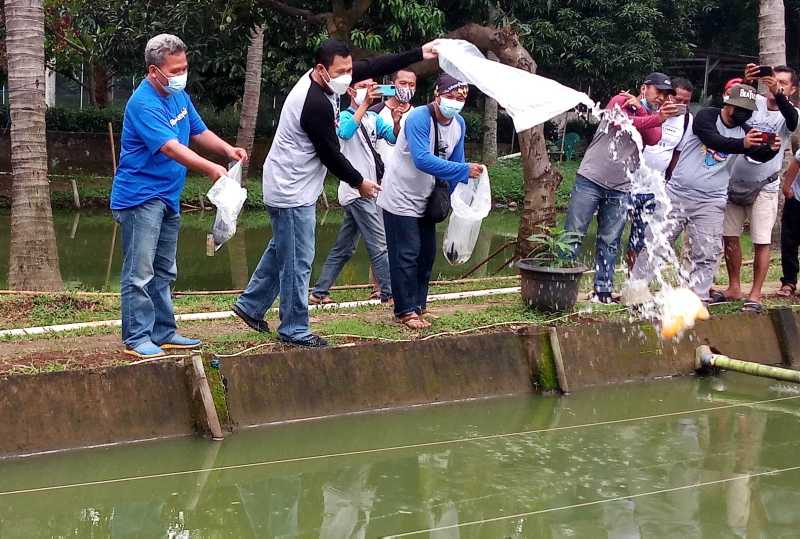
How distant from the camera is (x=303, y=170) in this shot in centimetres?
578

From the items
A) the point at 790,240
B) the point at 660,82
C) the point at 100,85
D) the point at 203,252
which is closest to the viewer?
the point at 660,82

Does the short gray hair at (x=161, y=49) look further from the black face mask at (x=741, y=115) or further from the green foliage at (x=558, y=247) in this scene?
the black face mask at (x=741, y=115)

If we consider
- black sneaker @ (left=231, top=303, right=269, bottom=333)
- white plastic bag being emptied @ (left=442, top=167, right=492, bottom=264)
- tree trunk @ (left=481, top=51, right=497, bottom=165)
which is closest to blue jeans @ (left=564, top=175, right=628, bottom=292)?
white plastic bag being emptied @ (left=442, top=167, right=492, bottom=264)

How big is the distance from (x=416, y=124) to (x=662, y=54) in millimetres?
20741

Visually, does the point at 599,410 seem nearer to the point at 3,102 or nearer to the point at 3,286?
the point at 3,286

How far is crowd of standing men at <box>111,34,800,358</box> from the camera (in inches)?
216

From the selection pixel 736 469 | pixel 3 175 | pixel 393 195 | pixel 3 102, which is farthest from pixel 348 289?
pixel 3 102

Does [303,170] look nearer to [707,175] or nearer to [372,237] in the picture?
[372,237]

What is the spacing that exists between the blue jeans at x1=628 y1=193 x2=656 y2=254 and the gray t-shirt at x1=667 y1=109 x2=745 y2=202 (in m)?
0.24

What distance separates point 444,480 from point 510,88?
2.80m

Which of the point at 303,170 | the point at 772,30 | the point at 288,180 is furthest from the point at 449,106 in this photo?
the point at 772,30

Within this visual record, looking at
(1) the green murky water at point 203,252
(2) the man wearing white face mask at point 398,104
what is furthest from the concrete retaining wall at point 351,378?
(1) the green murky water at point 203,252

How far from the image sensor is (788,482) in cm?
497

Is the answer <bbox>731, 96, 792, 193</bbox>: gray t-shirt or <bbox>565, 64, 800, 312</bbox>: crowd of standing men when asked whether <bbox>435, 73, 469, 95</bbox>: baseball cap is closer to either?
<bbox>565, 64, 800, 312</bbox>: crowd of standing men
